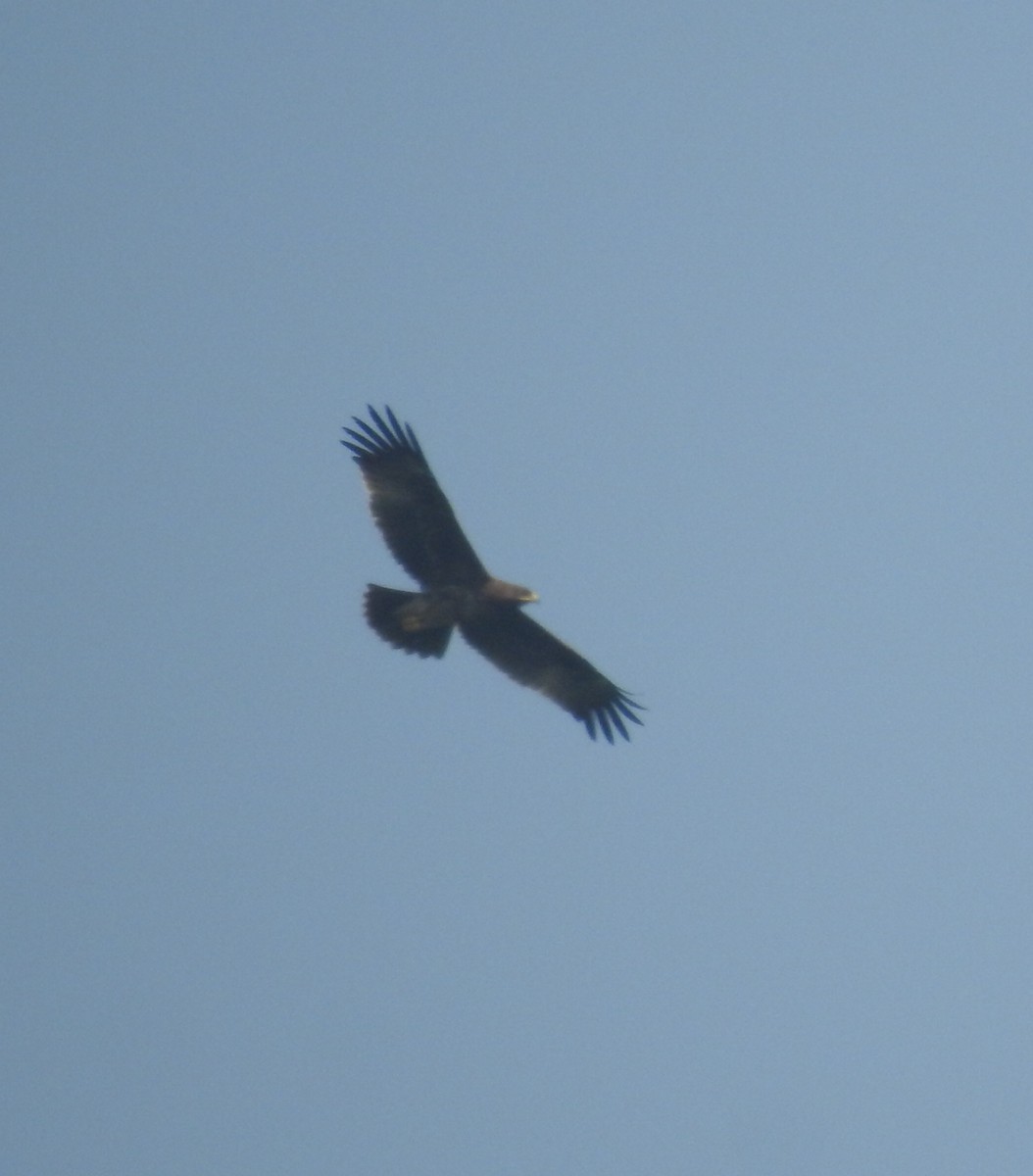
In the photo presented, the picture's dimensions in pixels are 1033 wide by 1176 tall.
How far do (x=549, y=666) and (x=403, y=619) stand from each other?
1.70m

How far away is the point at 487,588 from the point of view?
1716 centimetres

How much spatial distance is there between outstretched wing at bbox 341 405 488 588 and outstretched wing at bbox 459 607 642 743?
611mm

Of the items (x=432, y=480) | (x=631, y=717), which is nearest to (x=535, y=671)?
(x=631, y=717)

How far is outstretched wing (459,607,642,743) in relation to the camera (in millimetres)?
17641

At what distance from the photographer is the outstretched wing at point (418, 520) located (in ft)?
55.6

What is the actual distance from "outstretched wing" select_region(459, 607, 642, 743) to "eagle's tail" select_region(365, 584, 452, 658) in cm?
48

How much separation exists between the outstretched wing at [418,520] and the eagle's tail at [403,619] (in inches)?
8.1

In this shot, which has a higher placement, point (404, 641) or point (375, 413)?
point (375, 413)

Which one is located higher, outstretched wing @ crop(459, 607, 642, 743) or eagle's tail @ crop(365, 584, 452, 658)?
outstretched wing @ crop(459, 607, 642, 743)

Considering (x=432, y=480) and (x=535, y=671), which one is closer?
(x=432, y=480)

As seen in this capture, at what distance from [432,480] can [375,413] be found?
817 millimetres

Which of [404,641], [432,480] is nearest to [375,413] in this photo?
[432,480]

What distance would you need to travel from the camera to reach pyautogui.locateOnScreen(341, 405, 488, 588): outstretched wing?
16938mm

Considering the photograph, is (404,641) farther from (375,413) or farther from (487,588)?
(375,413)
